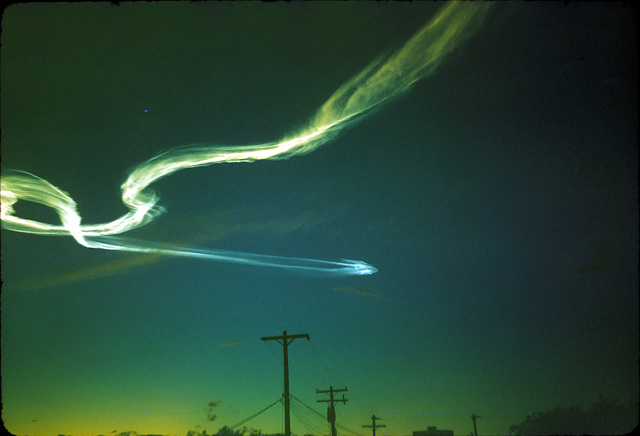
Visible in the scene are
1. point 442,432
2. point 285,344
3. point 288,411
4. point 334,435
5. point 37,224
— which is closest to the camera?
point 37,224

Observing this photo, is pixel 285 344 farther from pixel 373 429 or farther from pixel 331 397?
pixel 373 429

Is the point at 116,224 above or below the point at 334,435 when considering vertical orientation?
above

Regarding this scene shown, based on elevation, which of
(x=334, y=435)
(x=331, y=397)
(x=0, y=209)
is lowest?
(x=334, y=435)

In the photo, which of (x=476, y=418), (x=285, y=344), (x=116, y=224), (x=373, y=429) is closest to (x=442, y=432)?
(x=476, y=418)

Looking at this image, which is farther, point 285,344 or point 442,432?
point 442,432

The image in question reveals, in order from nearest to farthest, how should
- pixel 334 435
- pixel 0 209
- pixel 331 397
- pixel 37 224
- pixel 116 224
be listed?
pixel 0 209 < pixel 37 224 < pixel 116 224 < pixel 334 435 < pixel 331 397

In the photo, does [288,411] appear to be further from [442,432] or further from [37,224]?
[442,432]

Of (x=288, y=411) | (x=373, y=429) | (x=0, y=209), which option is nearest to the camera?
(x=0, y=209)

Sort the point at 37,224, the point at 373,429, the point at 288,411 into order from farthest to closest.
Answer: the point at 373,429 → the point at 288,411 → the point at 37,224

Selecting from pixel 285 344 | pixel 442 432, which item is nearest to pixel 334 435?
pixel 285 344
